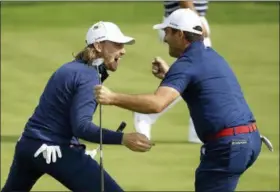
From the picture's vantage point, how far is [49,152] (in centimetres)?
866

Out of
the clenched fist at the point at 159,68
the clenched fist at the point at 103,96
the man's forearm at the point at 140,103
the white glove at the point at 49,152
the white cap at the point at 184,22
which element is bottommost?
the white glove at the point at 49,152

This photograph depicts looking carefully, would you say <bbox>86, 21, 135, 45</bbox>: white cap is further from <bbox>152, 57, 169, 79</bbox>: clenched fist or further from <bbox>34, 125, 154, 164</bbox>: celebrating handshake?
<bbox>34, 125, 154, 164</bbox>: celebrating handshake

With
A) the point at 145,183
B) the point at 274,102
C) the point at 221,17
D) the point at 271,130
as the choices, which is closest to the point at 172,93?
the point at 145,183

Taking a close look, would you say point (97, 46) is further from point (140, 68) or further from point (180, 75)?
point (140, 68)

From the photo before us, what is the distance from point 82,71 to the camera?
28.5 feet

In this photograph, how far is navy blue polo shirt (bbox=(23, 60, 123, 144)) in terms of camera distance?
847 centimetres

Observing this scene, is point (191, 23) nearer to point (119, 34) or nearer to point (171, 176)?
point (119, 34)

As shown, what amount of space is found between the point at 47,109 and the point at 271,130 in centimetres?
601

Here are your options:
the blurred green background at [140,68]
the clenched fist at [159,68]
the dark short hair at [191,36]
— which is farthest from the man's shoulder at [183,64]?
the blurred green background at [140,68]

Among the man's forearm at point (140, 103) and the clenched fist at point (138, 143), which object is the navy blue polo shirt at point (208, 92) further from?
the clenched fist at point (138, 143)

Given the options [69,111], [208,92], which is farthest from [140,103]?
[69,111]

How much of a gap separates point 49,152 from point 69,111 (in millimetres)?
335

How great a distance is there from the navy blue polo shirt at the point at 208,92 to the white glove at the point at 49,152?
989 millimetres

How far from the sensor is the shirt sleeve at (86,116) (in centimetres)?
845
